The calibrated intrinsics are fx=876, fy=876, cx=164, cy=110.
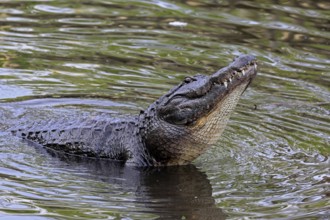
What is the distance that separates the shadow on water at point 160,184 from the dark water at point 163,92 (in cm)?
1

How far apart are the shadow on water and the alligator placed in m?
0.12

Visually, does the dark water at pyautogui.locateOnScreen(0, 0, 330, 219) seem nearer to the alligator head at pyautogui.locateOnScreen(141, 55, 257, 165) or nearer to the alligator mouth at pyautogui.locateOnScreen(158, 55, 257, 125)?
the alligator head at pyautogui.locateOnScreen(141, 55, 257, 165)

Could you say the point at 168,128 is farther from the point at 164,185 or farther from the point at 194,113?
the point at 164,185

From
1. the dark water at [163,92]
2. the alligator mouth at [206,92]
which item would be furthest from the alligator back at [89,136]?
the alligator mouth at [206,92]

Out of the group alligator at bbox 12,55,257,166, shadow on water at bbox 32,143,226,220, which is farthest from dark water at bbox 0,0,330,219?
alligator at bbox 12,55,257,166

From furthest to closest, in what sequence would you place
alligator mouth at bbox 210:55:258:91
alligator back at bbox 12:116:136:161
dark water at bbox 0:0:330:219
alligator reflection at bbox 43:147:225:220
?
alligator back at bbox 12:116:136:161, alligator mouth at bbox 210:55:258:91, dark water at bbox 0:0:330:219, alligator reflection at bbox 43:147:225:220

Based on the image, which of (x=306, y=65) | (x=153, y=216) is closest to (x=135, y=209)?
(x=153, y=216)

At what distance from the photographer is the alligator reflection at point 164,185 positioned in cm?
710

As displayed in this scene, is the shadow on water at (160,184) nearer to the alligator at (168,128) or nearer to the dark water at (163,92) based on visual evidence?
the dark water at (163,92)

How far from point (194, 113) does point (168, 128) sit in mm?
327

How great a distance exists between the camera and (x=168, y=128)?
27.5 ft

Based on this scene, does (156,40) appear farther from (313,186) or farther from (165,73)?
(313,186)

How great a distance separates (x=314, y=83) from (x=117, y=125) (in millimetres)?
3265

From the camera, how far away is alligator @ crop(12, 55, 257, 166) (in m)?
8.16
